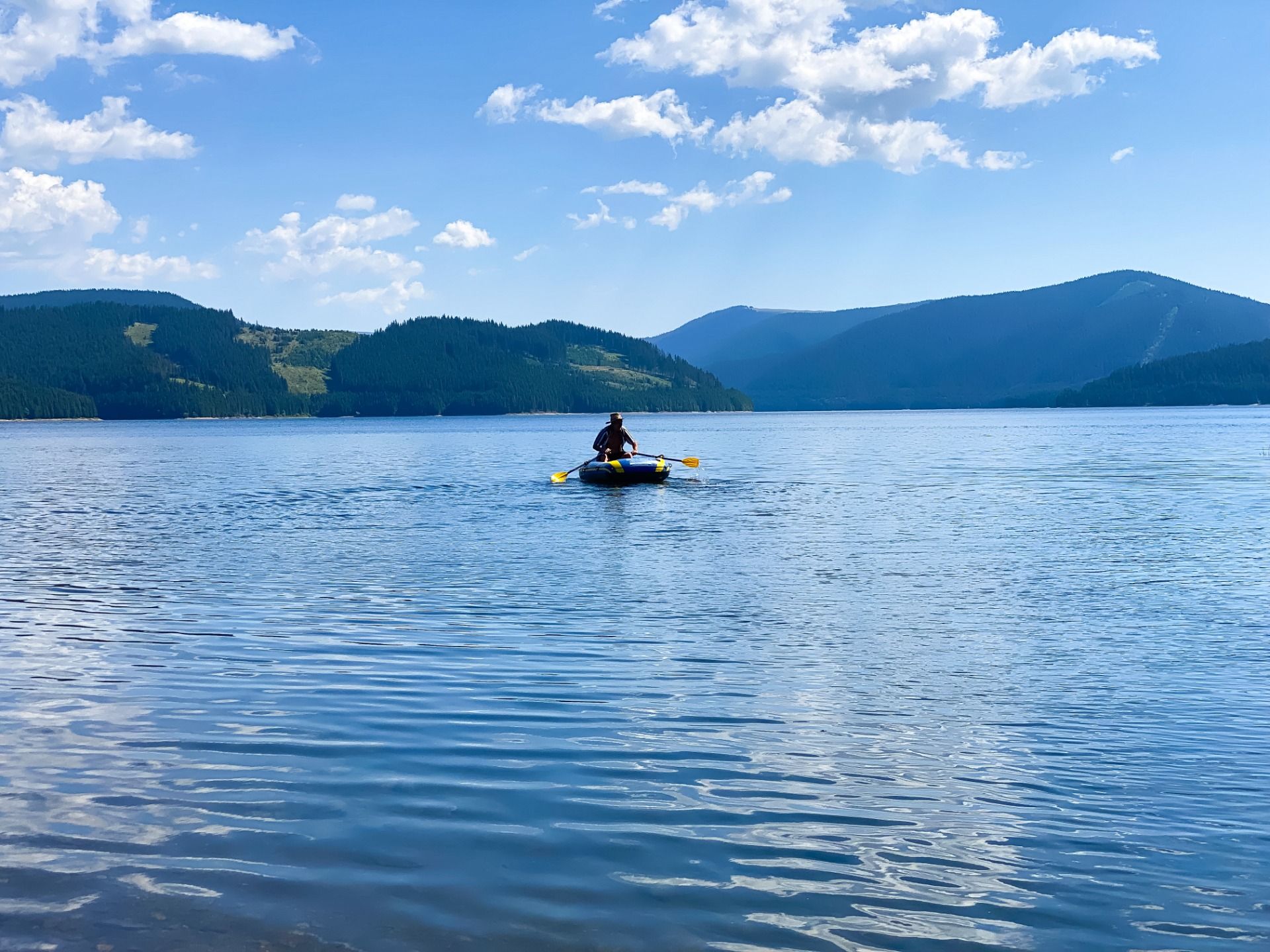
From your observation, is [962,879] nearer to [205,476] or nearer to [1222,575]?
[1222,575]

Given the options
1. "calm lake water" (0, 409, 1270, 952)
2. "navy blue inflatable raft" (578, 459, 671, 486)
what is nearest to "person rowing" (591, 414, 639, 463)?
"navy blue inflatable raft" (578, 459, 671, 486)

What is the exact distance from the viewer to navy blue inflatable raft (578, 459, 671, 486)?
5459 cm

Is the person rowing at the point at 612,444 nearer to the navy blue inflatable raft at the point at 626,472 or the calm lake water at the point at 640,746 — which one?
the navy blue inflatable raft at the point at 626,472

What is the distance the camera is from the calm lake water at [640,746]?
7.76m

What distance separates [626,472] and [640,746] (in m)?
43.0

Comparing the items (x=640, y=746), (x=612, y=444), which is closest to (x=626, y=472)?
(x=612, y=444)

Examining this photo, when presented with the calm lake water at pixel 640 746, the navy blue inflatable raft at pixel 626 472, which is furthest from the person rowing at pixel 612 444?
the calm lake water at pixel 640 746

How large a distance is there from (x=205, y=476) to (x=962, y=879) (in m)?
67.9

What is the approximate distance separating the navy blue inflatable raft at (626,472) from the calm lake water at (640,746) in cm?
2344

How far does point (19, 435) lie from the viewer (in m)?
194

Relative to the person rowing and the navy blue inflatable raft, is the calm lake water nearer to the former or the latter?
the navy blue inflatable raft

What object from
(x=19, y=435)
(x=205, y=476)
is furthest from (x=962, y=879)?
(x=19, y=435)

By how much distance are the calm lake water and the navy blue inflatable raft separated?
23.4 m

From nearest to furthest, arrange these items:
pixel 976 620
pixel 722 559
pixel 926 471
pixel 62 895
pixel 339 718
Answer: pixel 62 895, pixel 339 718, pixel 976 620, pixel 722 559, pixel 926 471
